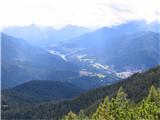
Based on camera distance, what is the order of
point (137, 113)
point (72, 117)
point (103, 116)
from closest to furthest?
point (103, 116), point (137, 113), point (72, 117)

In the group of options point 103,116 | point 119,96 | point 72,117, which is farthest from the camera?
point 72,117

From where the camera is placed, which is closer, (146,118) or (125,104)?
(125,104)

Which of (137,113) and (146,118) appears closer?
(146,118)

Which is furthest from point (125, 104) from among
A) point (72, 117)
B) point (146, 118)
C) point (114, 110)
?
point (72, 117)

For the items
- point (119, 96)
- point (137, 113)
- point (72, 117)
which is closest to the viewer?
point (119, 96)

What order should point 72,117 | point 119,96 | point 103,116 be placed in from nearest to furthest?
point 119,96, point 103,116, point 72,117

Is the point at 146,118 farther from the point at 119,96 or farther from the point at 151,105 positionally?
the point at 119,96

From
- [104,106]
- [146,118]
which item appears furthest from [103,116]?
[146,118]

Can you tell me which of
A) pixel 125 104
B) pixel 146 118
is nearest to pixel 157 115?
pixel 146 118

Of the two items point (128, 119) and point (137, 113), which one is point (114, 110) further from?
point (137, 113)
